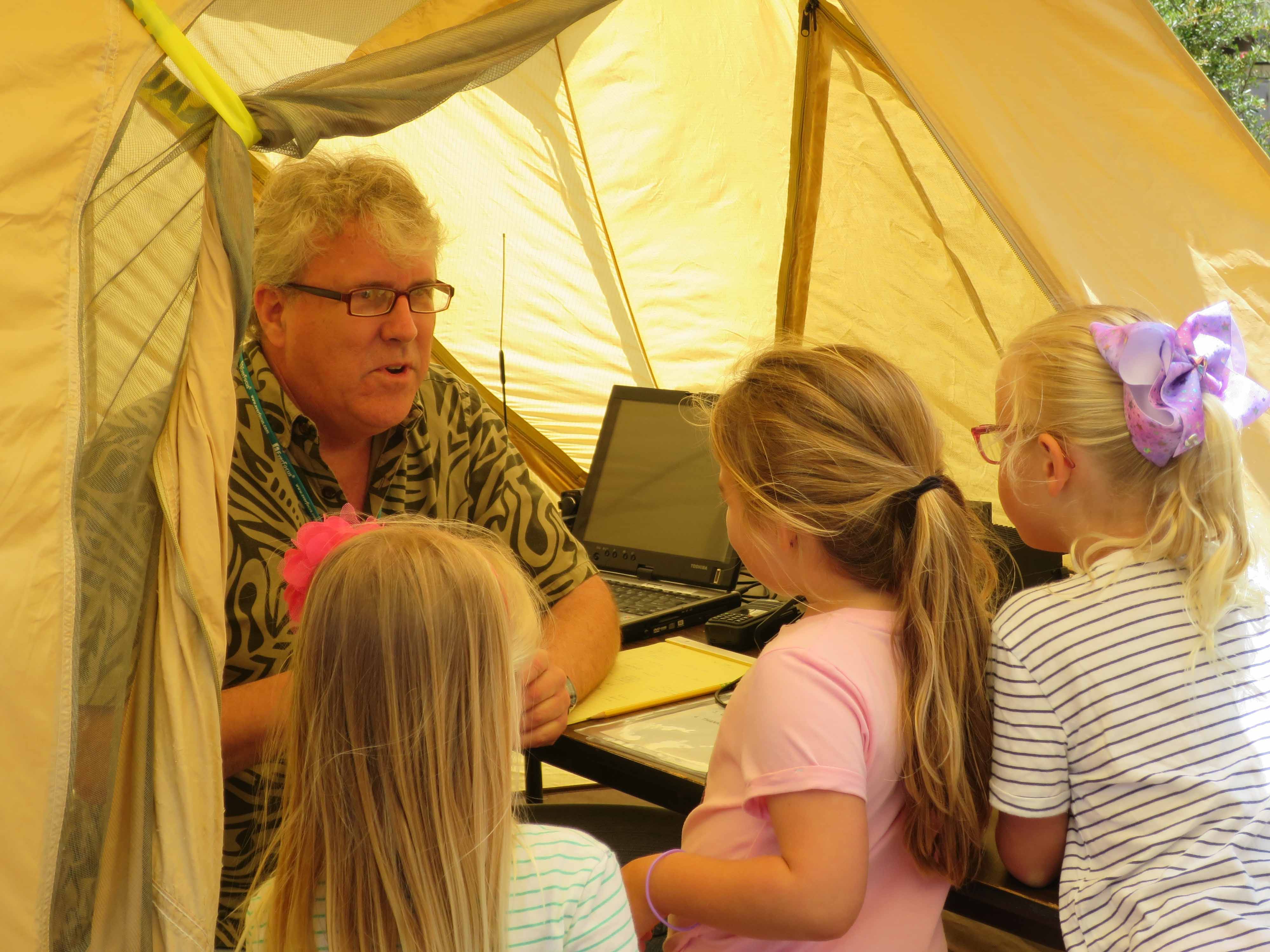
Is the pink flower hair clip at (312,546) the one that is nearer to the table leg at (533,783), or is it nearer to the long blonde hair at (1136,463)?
the long blonde hair at (1136,463)

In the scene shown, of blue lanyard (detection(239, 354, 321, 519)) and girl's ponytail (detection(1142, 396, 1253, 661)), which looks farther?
blue lanyard (detection(239, 354, 321, 519))

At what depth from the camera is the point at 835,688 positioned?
1.06 metres

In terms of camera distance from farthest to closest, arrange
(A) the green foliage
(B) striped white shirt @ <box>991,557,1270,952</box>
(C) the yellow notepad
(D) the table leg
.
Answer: (A) the green foliage
(D) the table leg
(C) the yellow notepad
(B) striped white shirt @ <box>991,557,1270,952</box>

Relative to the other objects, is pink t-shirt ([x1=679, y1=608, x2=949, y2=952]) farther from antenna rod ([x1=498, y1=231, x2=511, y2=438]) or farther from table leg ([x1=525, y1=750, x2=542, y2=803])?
antenna rod ([x1=498, y1=231, x2=511, y2=438])

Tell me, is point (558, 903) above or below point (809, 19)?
below

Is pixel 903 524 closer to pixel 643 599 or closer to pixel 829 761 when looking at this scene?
pixel 829 761

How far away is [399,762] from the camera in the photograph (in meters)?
0.91

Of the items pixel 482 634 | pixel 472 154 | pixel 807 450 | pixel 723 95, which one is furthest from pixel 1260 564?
pixel 472 154

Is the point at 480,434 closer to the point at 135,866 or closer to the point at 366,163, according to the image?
the point at 366,163

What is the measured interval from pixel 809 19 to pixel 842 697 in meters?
1.83

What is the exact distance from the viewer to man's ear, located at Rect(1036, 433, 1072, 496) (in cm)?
122

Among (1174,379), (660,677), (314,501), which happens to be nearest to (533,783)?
(660,677)

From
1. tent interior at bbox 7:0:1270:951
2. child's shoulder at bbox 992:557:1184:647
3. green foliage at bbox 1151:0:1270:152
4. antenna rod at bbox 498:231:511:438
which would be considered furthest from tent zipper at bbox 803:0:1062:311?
green foliage at bbox 1151:0:1270:152

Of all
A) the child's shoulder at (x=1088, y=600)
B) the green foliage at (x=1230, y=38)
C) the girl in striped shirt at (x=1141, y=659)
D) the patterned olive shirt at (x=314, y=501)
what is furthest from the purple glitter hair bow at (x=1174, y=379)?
the green foliage at (x=1230, y=38)
